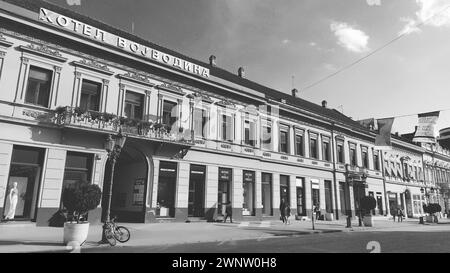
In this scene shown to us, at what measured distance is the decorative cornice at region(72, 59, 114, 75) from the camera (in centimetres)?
1978

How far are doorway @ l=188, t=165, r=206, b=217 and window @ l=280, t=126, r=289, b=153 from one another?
971cm

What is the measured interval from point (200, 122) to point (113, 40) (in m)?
8.09

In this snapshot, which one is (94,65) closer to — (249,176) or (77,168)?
(77,168)

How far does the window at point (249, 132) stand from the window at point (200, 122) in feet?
14.1

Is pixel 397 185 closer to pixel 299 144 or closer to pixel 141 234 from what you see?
pixel 299 144

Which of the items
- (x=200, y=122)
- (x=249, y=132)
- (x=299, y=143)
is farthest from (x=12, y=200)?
(x=299, y=143)

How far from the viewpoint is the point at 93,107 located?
20359 mm

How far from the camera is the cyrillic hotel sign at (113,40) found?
61.3ft

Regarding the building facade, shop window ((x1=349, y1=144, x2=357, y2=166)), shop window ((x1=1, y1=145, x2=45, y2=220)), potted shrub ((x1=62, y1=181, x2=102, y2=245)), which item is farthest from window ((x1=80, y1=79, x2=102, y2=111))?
shop window ((x1=349, y1=144, x2=357, y2=166))

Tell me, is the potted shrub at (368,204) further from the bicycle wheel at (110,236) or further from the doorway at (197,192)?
the bicycle wheel at (110,236)

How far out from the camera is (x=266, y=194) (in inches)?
1158

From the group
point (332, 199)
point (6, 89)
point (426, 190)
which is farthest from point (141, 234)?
point (426, 190)

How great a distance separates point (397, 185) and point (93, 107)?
4070 cm

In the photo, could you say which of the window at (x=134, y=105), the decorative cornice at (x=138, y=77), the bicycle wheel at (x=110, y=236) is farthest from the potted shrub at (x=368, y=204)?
the bicycle wheel at (x=110, y=236)
